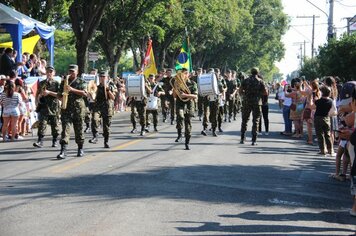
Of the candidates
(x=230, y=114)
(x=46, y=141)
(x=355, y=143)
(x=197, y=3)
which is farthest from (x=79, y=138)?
(x=197, y=3)

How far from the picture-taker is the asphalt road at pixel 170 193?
666 cm

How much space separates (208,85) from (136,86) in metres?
2.17

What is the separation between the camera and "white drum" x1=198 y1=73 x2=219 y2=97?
1653 cm

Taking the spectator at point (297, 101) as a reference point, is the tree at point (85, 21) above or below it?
above

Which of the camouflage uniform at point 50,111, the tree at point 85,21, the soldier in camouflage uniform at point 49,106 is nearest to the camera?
the soldier in camouflage uniform at point 49,106

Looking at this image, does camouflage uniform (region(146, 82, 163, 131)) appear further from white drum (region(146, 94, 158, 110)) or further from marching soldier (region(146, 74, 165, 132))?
white drum (region(146, 94, 158, 110))

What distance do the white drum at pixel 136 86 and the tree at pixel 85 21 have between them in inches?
511

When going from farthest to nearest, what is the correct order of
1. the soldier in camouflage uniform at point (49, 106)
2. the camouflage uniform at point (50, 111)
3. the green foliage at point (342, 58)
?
the green foliage at point (342, 58), the camouflage uniform at point (50, 111), the soldier in camouflage uniform at point (49, 106)

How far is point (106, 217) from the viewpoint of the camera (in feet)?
22.8

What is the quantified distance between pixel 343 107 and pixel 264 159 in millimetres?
2676

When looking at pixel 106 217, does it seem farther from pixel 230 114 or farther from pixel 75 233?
pixel 230 114

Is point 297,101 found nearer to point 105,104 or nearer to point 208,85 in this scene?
point 208,85

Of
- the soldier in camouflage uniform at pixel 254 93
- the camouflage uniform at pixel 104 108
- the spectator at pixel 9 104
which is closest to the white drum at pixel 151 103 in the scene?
the camouflage uniform at pixel 104 108

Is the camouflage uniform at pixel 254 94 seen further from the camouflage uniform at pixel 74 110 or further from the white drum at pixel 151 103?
the camouflage uniform at pixel 74 110
